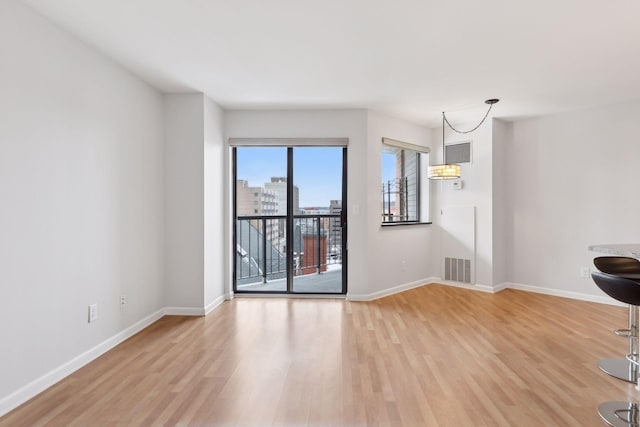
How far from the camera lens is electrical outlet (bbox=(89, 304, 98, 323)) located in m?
2.62

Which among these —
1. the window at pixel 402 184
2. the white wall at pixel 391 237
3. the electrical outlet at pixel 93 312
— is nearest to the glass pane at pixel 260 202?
the white wall at pixel 391 237

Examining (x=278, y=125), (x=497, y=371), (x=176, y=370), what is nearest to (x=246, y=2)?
(x=278, y=125)

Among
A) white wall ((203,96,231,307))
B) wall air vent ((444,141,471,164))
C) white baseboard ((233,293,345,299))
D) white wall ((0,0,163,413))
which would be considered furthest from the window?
white wall ((0,0,163,413))

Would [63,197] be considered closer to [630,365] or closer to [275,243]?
[275,243]

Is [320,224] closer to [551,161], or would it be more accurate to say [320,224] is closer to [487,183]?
[487,183]

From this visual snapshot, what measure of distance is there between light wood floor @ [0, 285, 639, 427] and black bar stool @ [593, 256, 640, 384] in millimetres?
106

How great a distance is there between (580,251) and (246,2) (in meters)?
4.74

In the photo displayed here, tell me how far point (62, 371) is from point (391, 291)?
3.56 metres

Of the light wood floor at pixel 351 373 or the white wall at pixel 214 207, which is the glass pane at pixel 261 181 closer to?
the white wall at pixel 214 207

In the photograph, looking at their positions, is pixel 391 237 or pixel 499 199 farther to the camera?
pixel 499 199

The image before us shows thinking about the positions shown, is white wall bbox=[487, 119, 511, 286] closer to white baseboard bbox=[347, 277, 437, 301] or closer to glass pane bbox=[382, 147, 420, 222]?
white baseboard bbox=[347, 277, 437, 301]

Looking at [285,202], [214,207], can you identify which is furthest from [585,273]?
[214,207]

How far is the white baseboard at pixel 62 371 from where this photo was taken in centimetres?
197

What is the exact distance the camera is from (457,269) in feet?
16.3
